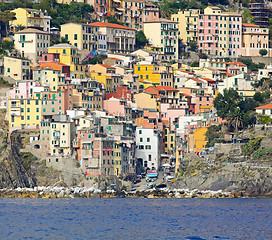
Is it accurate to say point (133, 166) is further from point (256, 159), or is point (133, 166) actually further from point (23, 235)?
point (23, 235)

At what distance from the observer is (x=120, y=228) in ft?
240

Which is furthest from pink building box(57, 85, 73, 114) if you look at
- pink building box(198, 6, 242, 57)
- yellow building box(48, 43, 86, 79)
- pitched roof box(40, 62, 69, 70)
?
pink building box(198, 6, 242, 57)

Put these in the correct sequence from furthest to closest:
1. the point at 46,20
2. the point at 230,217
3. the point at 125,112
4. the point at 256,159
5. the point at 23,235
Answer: the point at 46,20 → the point at 125,112 → the point at 256,159 → the point at 230,217 → the point at 23,235

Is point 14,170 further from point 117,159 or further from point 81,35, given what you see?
point 81,35

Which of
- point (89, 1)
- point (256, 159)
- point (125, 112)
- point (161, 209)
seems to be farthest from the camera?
point (89, 1)

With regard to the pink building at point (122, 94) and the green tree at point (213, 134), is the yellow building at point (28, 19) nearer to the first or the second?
the pink building at point (122, 94)

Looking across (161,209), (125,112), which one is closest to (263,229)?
(161,209)

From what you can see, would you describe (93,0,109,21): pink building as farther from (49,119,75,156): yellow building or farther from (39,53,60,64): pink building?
(49,119,75,156): yellow building

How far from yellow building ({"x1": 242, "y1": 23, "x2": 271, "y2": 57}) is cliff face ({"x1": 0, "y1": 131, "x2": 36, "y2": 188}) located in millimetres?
51088

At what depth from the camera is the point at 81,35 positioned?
12662 centimetres

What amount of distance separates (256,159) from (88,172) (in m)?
17.7

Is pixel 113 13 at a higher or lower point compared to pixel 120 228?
higher

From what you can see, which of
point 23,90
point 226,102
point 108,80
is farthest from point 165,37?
point 23,90

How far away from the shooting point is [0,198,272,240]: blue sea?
69938mm
